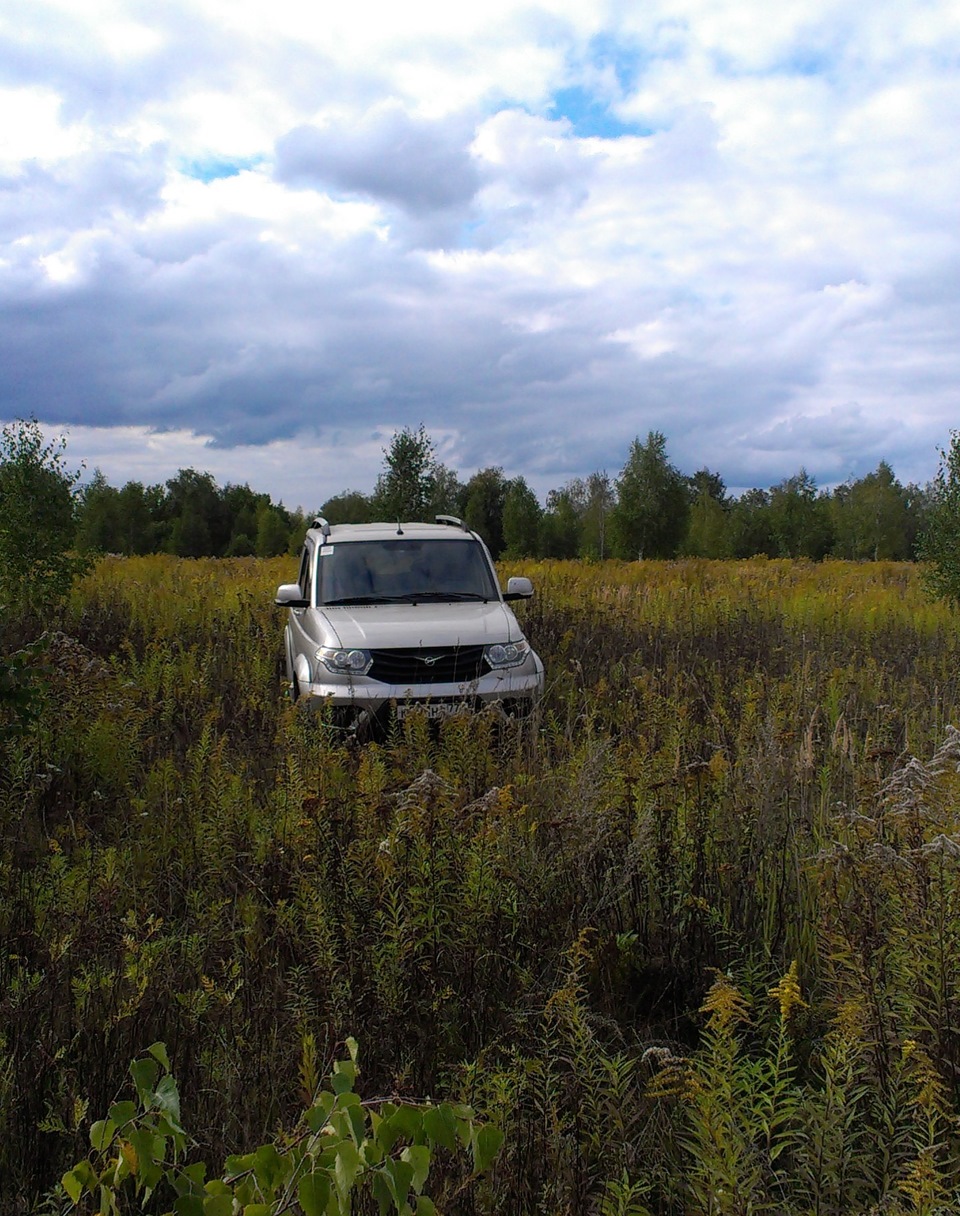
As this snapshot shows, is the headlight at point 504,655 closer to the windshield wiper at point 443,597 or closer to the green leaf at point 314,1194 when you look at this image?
the windshield wiper at point 443,597

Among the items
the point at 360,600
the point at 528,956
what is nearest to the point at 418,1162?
the point at 528,956

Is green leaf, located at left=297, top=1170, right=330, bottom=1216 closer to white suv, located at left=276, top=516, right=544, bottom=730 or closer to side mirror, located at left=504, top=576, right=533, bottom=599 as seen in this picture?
white suv, located at left=276, top=516, right=544, bottom=730

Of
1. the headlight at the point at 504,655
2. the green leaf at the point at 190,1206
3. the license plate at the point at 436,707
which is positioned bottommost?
the license plate at the point at 436,707

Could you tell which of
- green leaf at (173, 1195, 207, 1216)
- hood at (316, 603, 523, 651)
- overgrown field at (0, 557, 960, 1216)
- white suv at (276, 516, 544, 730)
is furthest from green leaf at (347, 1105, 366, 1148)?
hood at (316, 603, 523, 651)

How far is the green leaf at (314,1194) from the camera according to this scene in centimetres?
108

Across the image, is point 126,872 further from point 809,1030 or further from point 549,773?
point 809,1030

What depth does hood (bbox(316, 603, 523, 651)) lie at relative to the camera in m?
7.39

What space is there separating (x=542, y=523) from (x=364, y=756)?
8494 cm

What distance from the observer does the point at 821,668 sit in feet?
30.7

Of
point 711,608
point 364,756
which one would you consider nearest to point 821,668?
point 711,608

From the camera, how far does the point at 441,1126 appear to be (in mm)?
1127

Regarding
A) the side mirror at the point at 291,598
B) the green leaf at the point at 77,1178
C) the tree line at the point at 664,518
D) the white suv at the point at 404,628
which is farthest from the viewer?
the tree line at the point at 664,518

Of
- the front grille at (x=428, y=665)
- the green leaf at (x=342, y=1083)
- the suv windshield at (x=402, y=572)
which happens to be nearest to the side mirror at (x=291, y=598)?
the suv windshield at (x=402, y=572)

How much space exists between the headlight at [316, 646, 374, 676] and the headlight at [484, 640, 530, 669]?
969 millimetres
